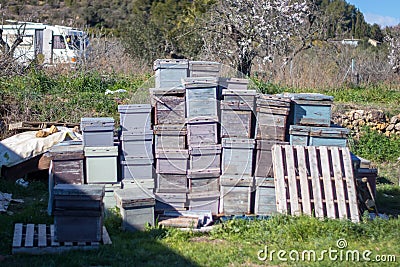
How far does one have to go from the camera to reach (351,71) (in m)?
17.4

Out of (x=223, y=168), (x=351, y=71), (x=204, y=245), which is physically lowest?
(x=204, y=245)

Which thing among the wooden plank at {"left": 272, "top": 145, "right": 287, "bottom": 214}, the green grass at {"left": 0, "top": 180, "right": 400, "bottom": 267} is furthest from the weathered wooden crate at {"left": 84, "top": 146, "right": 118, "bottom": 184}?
the wooden plank at {"left": 272, "top": 145, "right": 287, "bottom": 214}

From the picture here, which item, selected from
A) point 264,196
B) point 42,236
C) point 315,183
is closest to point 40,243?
point 42,236

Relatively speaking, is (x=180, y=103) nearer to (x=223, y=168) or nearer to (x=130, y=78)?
(x=223, y=168)

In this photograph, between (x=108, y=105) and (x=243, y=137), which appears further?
(x=108, y=105)

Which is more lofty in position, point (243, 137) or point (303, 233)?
point (243, 137)

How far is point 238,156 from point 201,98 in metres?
0.95

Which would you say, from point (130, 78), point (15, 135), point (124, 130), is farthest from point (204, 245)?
point (130, 78)

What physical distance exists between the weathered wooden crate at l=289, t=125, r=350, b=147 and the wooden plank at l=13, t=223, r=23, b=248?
3.76 m

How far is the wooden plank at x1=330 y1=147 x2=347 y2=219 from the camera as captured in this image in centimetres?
665

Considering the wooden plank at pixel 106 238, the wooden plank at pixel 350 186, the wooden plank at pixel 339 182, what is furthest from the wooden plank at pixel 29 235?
the wooden plank at pixel 350 186

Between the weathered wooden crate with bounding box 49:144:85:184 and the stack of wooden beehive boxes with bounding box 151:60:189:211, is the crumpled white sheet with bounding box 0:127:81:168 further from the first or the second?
the stack of wooden beehive boxes with bounding box 151:60:189:211

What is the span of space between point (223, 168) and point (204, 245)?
4.94 ft

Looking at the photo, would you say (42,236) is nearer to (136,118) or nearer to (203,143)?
(136,118)
